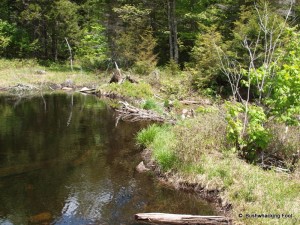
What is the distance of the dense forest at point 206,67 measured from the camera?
31.1 feet

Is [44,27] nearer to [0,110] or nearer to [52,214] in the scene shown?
[0,110]

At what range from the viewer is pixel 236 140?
10289 mm

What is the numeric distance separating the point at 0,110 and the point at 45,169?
40.7 ft

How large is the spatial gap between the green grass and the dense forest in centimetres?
3

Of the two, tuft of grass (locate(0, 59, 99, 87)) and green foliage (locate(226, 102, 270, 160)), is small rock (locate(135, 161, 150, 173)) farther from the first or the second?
tuft of grass (locate(0, 59, 99, 87))

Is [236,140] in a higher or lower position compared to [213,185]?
higher

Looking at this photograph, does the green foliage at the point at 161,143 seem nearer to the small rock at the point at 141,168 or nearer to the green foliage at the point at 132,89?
the small rock at the point at 141,168

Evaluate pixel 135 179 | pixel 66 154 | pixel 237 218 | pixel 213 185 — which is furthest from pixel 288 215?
pixel 66 154

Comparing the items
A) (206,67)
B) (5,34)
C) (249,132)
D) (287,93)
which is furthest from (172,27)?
(249,132)

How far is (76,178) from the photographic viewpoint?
34.6ft

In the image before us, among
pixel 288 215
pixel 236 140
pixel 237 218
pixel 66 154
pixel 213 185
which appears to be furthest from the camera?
pixel 66 154

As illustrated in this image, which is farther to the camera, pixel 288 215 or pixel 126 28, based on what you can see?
pixel 126 28

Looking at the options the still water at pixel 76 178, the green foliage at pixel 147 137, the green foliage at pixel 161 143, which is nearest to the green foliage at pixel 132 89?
the still water at pixel 76 178

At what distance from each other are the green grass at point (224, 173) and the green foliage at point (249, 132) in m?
0.44
